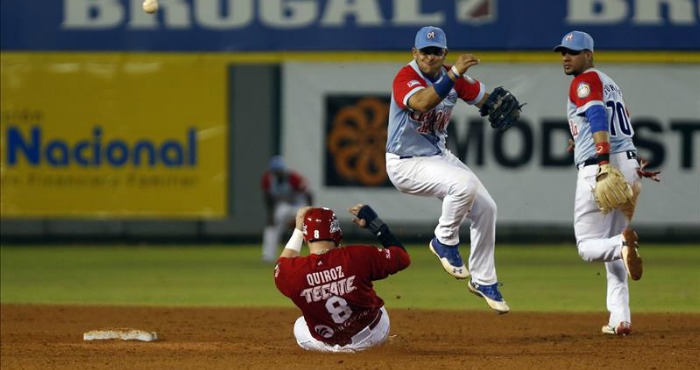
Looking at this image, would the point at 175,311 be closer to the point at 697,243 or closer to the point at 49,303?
the point at 49,303

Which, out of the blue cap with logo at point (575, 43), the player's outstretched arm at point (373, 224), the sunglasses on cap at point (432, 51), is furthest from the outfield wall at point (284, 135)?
the player's outstretched arm at point (373, 224)

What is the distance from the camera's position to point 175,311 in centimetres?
1273

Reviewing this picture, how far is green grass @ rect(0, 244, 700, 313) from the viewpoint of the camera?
1397 centimetres

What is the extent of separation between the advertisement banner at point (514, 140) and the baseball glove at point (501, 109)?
10.2 metres

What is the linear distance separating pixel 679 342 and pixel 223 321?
418 cm

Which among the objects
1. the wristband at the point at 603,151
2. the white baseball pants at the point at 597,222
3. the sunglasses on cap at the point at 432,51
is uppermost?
the sunglasses on cap at the point at 432,51

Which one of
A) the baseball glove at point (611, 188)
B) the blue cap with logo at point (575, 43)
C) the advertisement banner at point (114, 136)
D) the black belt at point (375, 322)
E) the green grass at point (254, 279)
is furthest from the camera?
the advertisement banner at point (114, 136)

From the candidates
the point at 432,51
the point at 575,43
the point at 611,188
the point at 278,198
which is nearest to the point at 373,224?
the point at 432,51

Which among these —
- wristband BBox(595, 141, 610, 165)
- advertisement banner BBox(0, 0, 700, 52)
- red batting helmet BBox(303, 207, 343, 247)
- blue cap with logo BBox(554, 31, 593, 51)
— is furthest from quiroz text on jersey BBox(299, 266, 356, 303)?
advertisement banner BBox(0, 0, 700, 52)

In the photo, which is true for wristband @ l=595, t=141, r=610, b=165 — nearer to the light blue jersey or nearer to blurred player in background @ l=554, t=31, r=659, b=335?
blurred player in background @ l=554, t=31, r=659, b=335

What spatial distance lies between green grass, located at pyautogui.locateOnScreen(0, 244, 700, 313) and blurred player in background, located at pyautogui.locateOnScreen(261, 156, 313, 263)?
393mm

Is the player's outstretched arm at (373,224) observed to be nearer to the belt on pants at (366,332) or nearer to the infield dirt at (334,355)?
the belt on pants at (366,332)

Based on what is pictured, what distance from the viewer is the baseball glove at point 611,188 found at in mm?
9172

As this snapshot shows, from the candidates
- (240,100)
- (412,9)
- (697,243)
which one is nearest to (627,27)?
(412,9)
